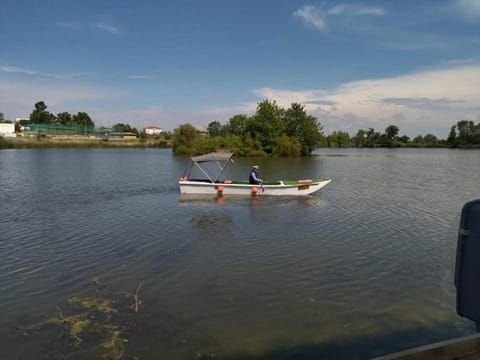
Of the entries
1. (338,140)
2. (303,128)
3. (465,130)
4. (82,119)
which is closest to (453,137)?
(465,130)

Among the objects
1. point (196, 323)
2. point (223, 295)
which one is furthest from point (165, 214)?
point (196, 323)

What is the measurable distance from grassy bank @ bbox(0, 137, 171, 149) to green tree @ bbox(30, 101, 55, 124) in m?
43.8

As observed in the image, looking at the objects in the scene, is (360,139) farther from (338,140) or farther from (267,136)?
(267,136)

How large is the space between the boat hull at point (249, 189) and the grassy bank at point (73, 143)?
87227mm

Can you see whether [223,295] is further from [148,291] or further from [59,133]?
[59,133]

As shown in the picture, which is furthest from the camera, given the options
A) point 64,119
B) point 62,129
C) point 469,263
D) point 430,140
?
point 430,140

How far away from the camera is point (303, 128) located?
85562 millimetres

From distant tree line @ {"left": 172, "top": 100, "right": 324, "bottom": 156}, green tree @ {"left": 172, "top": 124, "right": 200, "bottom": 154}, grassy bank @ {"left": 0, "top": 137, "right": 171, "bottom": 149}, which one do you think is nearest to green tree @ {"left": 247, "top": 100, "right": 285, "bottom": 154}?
distant tree line @ {"left": 172, "top": 100, "right": 324, "bottom": 156}

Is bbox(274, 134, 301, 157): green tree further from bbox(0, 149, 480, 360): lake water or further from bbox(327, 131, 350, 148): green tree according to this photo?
bbox(327, 131, 350, 148): green tree

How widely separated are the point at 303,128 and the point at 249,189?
6425 centimetres

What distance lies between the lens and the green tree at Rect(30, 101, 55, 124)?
157 m

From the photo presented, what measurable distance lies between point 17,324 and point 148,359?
310 cm

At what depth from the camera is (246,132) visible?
85.6m

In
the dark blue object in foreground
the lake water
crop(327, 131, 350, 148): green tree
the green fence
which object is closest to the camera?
the dark blue object in foreground
